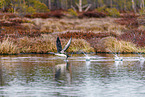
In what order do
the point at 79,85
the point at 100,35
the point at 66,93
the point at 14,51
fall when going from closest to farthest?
the point at 66,93
the point at 79,85
the point at 14,51
the point at 100,35

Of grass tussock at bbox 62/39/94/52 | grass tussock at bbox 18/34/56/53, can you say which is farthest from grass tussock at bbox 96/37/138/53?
Result: grass tussock at bbox 18/34/56/53

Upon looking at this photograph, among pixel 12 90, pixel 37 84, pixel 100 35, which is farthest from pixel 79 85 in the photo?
pixel 100 35

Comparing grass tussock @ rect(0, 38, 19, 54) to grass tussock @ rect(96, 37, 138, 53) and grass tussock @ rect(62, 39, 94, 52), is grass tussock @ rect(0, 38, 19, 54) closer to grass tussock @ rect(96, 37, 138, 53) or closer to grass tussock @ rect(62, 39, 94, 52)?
grass tussock @ rect(62, 39, 94, 52)

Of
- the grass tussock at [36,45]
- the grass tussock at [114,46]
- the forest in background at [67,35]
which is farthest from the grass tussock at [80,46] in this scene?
the grass tussock at [36,45]

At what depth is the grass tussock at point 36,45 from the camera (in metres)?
32.8

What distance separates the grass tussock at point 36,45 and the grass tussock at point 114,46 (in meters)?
4.96

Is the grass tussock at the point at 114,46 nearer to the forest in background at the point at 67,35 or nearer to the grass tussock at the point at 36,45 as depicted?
the forest in background at the point at 67,35

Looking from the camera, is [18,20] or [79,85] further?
[18,20]

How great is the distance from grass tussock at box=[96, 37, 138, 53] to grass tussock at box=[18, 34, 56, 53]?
4961mm

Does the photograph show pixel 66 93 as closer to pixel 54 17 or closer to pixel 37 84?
pixel 37 84

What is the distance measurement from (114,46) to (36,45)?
317 inches

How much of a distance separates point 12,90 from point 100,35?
1122 inches

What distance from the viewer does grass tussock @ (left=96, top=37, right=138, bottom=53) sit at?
32.4m

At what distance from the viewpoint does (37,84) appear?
1281 centimetres
